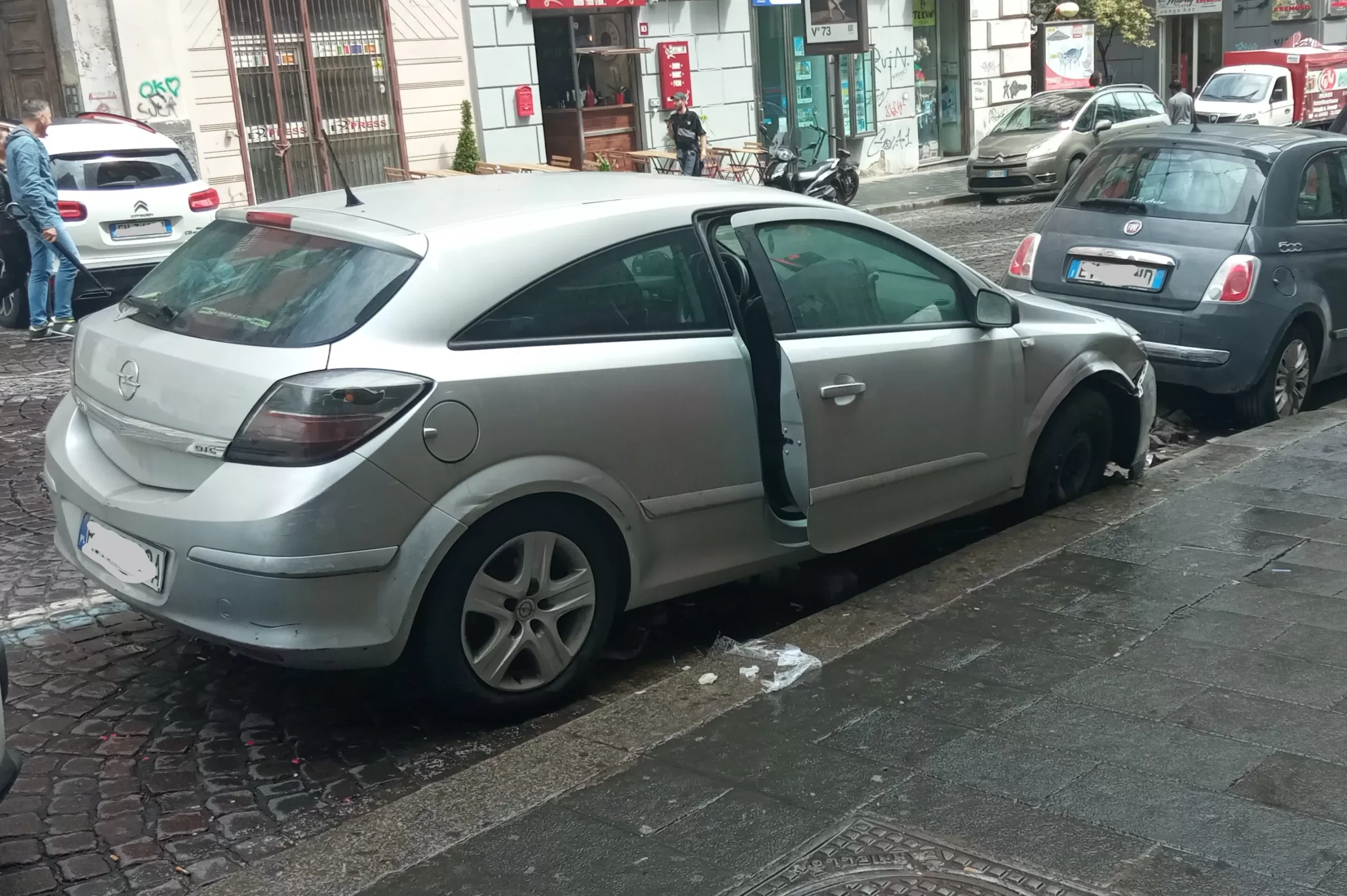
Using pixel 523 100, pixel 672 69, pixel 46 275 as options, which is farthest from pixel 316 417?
pixel 672 69

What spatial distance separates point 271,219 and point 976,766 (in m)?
2.76

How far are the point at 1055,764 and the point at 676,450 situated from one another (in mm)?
1531

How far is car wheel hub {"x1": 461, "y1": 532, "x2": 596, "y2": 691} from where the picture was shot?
4.09 metres

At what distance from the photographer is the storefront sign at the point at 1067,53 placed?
1230 inches

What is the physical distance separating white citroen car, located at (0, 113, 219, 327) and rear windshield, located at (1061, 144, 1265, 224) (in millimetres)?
7442

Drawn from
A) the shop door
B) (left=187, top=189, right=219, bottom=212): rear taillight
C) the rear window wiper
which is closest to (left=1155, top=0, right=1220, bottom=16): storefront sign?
the shop door

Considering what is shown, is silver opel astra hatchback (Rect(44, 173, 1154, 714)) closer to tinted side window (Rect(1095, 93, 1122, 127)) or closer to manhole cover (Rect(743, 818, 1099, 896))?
manhole cover (Rect(743, 818, 1099, 896))

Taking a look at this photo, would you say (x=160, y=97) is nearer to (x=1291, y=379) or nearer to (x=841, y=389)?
(x=1291, y=379)

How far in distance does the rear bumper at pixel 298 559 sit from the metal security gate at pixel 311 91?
1499cm

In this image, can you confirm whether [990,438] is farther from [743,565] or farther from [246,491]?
[246,491]

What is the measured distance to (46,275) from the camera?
11242 millimetres

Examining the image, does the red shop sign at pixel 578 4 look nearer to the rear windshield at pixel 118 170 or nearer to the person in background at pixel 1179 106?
the rear windshield at pixel 118 170

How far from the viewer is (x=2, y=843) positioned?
3.62m

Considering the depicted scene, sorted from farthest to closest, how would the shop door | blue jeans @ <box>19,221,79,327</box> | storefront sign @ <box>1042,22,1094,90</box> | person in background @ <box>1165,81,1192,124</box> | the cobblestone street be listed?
1. storefront sign @ <box>1042,22,1094,90</box>
2. person in background @ <box>1165,81,1192,124</box>
3. the shop door
4. blue jeans @ <box>19,221,79,327</box>
5. the cobblestone street
